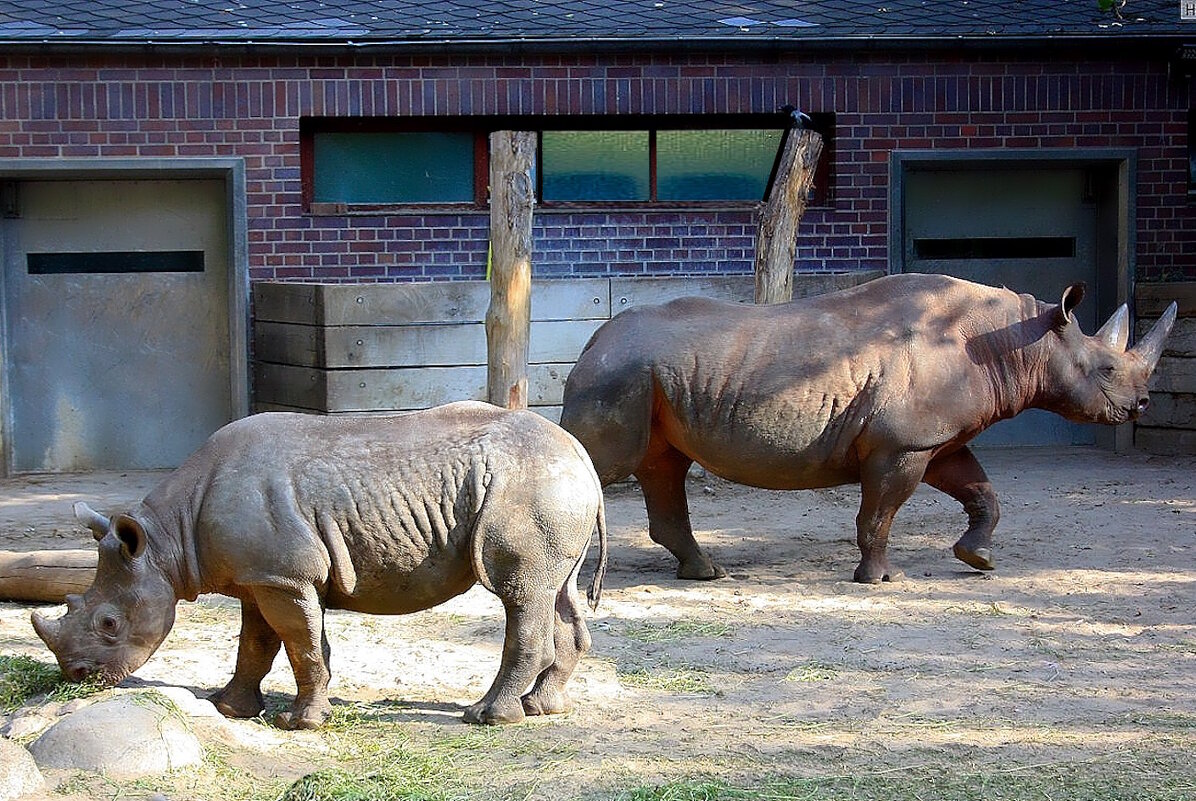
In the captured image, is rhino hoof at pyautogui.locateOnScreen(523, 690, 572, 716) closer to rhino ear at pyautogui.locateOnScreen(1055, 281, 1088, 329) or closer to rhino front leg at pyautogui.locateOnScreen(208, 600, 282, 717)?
rhino front leg at pyautogui.locateOnScreen(208, 600, 282, 717)

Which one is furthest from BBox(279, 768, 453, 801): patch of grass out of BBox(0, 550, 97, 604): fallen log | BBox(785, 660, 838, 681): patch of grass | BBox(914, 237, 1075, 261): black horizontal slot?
BBox(914, 237, 1075, 261): black horizontal slot

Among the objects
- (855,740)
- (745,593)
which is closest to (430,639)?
(745,593)

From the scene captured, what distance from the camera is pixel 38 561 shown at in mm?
7969

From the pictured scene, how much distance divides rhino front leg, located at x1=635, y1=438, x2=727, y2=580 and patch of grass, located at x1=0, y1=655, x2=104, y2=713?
370 centimetres

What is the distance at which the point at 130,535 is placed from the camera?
19.4ft

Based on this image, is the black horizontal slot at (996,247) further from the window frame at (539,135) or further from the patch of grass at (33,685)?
the patch of grass at (33,685)

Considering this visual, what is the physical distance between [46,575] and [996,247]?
29.7ft

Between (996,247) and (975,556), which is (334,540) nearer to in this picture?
(975,556)

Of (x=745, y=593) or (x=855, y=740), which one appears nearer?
(x=855, y=740)

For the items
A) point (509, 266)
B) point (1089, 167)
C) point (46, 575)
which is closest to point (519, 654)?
point (46, 575)

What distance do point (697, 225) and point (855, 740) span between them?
310 inches

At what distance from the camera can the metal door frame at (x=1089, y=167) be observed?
13.5 metres

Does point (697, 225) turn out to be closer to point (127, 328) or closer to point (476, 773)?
point (127, 328)

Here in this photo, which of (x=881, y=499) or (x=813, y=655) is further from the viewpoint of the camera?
(x=881, y=499)
